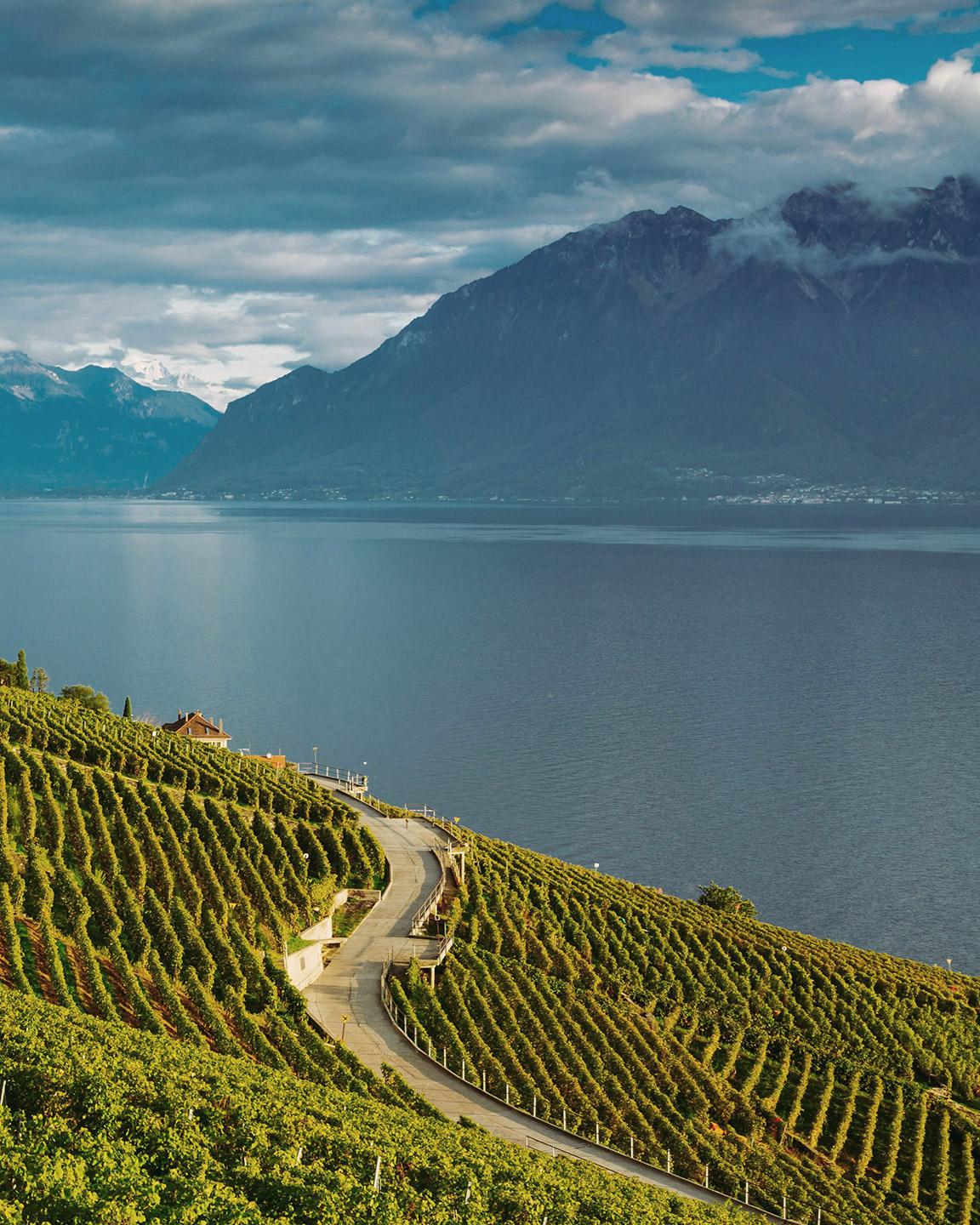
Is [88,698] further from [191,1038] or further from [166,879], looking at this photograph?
[191,1038]

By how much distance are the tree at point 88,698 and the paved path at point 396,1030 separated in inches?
1363

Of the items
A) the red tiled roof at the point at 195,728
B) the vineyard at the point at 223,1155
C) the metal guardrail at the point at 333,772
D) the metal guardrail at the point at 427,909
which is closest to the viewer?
the vineyard at the point at 223,1155

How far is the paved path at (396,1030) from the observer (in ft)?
116

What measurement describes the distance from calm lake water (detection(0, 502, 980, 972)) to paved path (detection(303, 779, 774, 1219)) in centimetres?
2615

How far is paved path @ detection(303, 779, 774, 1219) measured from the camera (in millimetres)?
35344

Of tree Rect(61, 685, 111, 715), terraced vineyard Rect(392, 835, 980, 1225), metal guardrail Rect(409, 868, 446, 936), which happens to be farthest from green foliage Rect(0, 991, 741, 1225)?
tree Rect(61, 685, 111, 715)

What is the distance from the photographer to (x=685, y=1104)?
1608 inches

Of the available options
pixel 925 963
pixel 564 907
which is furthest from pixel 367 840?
pixel 925 963

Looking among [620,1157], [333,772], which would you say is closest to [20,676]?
[333,772]

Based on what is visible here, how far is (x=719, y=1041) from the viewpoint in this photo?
47.8m

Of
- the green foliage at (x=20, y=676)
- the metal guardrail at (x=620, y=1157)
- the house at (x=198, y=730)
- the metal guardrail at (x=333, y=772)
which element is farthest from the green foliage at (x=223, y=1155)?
the green foliage at (x=20, y=676)

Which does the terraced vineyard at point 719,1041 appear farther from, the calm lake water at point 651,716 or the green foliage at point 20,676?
the green foliage at point 20,676

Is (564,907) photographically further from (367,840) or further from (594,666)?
(594,666)

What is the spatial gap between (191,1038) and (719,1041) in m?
22.1
